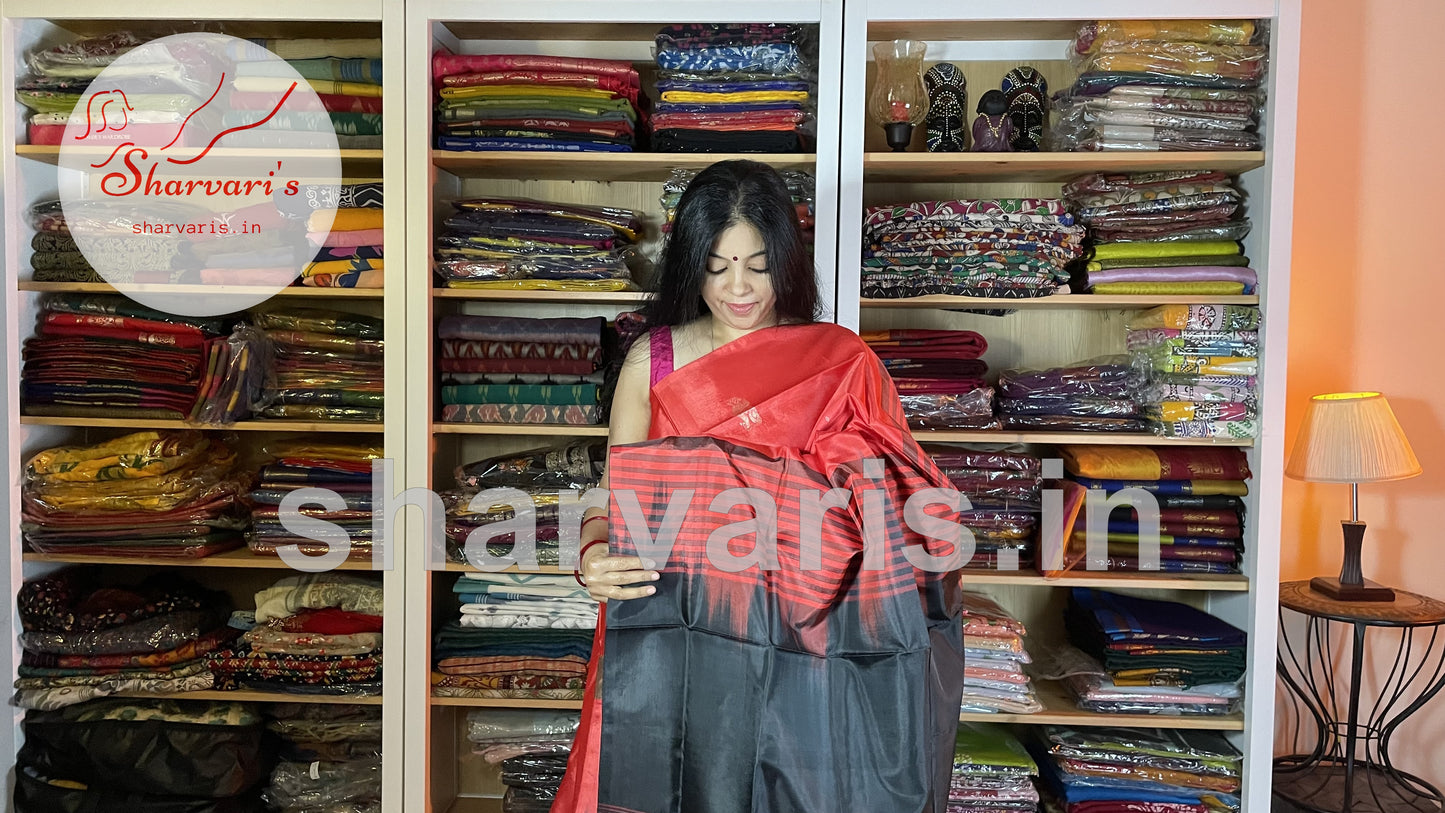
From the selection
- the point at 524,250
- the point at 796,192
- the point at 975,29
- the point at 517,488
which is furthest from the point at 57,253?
the point at 975,29

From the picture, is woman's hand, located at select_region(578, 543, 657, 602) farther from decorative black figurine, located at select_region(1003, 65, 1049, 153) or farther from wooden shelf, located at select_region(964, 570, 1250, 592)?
decorative black figurine, located at select_region(1003, 65, 1049, 153)

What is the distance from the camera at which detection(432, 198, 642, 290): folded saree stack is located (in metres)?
2.50

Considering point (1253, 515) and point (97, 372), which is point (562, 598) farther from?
point (1253, 515)

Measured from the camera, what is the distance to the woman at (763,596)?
1562 millimetres

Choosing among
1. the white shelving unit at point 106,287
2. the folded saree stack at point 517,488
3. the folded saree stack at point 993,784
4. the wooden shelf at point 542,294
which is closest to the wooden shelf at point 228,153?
the white shelving unit at point 106,287

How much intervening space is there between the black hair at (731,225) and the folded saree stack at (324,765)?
1.45 meters

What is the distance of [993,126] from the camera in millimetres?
2463

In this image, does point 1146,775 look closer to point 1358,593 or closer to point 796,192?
point 1358,593

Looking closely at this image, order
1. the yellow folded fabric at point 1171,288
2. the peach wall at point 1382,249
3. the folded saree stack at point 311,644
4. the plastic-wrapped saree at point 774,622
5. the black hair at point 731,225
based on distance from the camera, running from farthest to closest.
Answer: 1. the peach wall at point 1382,249
2. the folded saree stack at point 311,644
3. the yellow folded fabric at point 1171,288
4. the black hair at point 731,225
5. the plastic-wrapped saree at point 774,622

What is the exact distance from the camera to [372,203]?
2.53 m

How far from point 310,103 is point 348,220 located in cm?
27

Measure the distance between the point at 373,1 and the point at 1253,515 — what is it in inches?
86.5

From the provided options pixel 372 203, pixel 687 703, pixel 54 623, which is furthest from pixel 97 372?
pixel 687 703

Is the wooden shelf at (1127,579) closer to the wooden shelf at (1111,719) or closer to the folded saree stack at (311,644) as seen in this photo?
the wooden shelf at (1111,719)
